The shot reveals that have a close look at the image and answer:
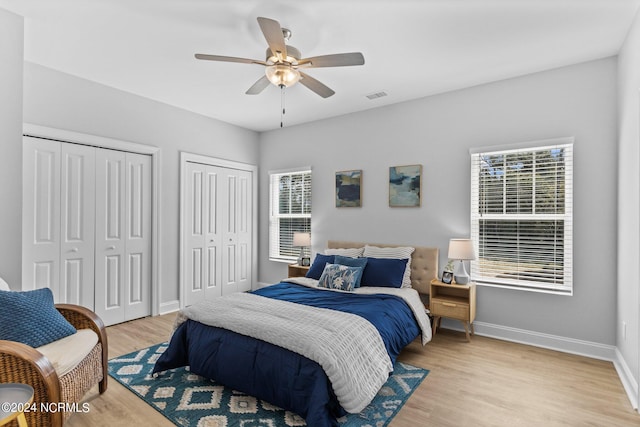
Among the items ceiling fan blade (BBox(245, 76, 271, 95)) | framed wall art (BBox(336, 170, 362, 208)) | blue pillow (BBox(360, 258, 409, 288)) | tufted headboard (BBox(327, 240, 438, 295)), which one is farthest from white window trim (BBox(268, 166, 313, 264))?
ceiling fan blade (BBox(245, 76, 271, 95))

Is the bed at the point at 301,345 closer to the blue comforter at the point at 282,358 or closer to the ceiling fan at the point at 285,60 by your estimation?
the blue comforter at the point at 282,358

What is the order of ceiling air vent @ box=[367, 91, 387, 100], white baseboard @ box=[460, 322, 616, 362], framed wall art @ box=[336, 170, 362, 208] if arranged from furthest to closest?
framed wall art @ box=[336, 170, 362, 208] < ceiling air vent @ box=[367, 91, 387, 100] < white baseboard @ box=[460, 322, 616, 362]

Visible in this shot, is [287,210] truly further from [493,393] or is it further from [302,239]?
[493,393]

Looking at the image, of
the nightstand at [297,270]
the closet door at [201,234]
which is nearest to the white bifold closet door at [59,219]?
the closet door at [201,234]

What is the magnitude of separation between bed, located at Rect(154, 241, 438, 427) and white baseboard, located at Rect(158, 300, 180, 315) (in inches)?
74.0

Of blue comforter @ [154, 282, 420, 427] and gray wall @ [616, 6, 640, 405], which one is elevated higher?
gray wall @ [616, 6, 640, 405]

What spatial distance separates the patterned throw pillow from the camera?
3.60 metres

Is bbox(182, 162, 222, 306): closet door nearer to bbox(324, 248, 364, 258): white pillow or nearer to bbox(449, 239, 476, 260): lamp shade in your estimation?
bbox(324, 248, 364, 258): white pillow

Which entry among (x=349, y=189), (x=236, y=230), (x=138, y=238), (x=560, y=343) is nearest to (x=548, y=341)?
(x=560, y=343)

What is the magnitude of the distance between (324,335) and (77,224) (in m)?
3.15

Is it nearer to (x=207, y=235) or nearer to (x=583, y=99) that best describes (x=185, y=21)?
(x=207, y=235)

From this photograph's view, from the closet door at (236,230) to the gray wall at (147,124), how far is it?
0.38m

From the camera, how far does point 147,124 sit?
4.30 metres

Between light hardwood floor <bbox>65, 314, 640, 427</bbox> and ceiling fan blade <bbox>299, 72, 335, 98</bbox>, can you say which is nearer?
light hardwood floor <bbox>65, 314, 640, 427</bbox>
